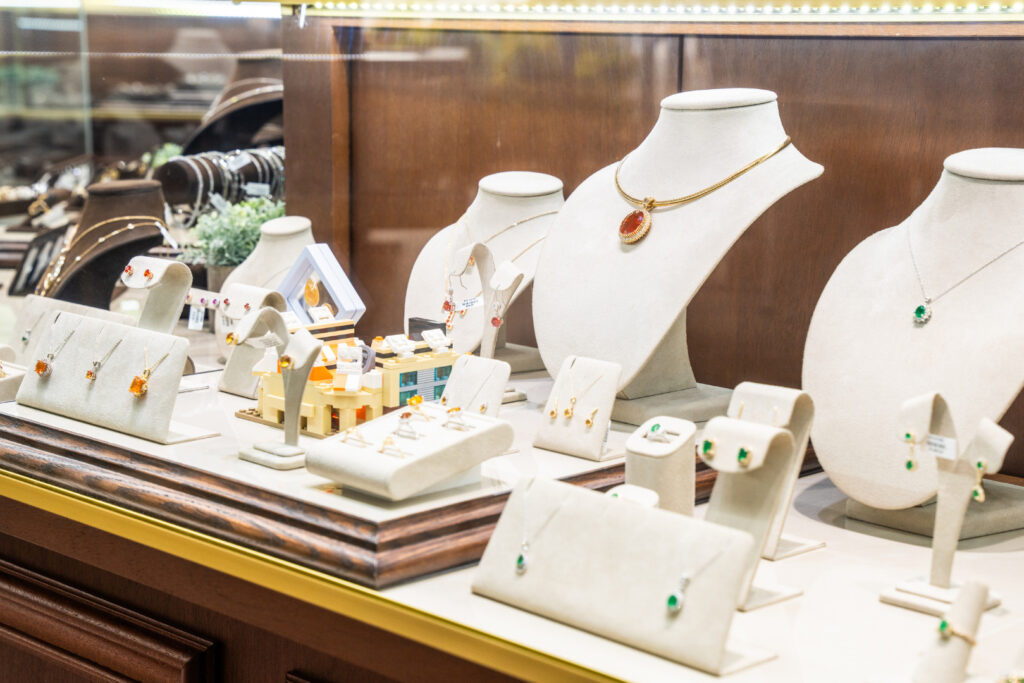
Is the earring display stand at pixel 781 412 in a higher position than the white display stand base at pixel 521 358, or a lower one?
higher

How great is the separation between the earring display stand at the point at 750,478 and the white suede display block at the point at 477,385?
1.59ft

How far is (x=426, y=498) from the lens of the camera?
1358 millimetres

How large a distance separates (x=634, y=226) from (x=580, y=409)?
34cm

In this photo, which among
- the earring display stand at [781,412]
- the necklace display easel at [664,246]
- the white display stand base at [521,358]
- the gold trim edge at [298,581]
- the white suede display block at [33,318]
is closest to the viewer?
the gold trim edge at [298,581]

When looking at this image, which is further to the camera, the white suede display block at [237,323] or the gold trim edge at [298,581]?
the white suede display block at [237,323]

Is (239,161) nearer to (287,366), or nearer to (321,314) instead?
(321,314)

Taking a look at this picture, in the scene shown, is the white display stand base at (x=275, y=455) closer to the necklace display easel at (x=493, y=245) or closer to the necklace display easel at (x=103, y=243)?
the necklace display easel at (x=493, y=245)

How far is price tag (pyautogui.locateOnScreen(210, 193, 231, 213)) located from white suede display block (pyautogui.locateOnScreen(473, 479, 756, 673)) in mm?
1644

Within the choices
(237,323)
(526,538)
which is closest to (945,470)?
(526,538)

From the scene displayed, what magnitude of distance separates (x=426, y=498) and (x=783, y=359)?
826 millimetres

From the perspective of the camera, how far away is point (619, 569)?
3.54ft

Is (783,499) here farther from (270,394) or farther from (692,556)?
(270,394)

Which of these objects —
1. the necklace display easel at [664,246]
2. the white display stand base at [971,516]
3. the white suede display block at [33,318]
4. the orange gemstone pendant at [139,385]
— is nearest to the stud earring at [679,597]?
the white display stand base at [971,516]

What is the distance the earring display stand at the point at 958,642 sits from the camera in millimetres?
963
